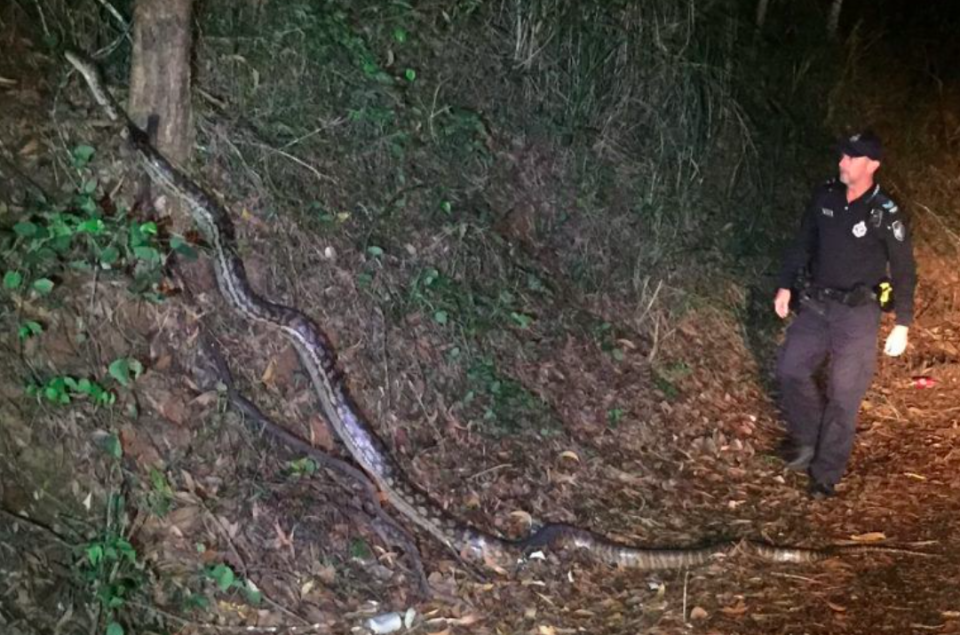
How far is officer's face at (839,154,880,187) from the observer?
6418 mm

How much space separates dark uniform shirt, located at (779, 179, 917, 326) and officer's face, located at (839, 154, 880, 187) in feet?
0.46

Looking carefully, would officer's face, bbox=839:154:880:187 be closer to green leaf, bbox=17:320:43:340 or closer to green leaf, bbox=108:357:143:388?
green leaf, bbox=108:357:143:388

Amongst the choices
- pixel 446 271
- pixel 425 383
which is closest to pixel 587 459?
pixel 425 383

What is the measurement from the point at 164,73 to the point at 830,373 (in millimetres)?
5479

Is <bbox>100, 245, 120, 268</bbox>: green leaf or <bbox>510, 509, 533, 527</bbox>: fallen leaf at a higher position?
<bbox>100, 245, 120, 268</bbox>: green leaf

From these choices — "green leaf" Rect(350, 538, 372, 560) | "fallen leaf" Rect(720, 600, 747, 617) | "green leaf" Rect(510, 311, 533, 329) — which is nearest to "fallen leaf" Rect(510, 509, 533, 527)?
"green leaf" Rect(350, 538, 372, 560)

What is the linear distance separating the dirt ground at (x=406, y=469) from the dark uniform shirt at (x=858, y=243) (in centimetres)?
168

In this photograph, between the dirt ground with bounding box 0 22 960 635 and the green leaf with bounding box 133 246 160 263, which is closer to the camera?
the dirt ground with bounding box 0 22 960 635

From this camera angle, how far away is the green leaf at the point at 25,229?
→ 5.21m

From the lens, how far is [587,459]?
6844 mm

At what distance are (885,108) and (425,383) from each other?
10.9m

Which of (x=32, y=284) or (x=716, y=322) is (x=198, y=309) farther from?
(x=716, y=322)

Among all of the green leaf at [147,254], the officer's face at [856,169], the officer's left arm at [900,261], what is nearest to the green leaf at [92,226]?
the green leaf at [147,254]

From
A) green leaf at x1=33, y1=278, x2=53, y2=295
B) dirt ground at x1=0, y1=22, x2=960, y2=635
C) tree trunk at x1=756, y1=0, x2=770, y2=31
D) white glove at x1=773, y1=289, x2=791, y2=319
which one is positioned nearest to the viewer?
dirt ground at x1=0, y1=22, x2=960, y2=635
